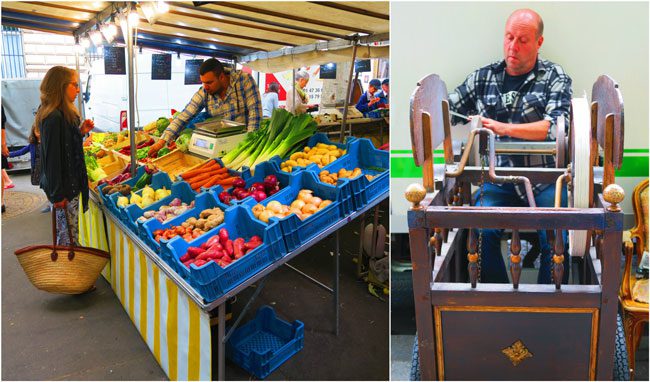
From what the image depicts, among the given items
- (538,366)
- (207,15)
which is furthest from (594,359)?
(207,15)

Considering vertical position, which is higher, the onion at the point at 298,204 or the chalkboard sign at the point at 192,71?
the chalkboard sign at the point at 192,71

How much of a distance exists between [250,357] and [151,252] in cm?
90

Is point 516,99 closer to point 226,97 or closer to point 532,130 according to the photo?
point 532,130

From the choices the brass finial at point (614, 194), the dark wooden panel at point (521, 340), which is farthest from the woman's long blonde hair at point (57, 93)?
the brass finial at point (614, 194)

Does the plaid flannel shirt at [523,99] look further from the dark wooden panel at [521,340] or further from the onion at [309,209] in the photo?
the dark wooden panel at [521,340]

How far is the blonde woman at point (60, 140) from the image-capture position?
411 centimetres

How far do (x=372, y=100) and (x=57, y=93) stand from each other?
529 centimetres

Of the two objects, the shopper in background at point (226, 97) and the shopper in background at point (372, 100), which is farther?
the shopper in background at point (372, 100)

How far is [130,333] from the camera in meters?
3.97

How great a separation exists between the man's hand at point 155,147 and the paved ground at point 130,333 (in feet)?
4.65

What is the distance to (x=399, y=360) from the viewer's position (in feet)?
11.9

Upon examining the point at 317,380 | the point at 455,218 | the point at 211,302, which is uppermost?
the point at 455,218

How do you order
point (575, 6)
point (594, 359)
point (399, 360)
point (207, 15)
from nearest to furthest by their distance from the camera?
1. point (594, 359)
2. point (575, 6)
3. point (399, 360)
4. point (207, 15)

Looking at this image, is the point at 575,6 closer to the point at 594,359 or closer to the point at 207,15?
the point at 594,359
